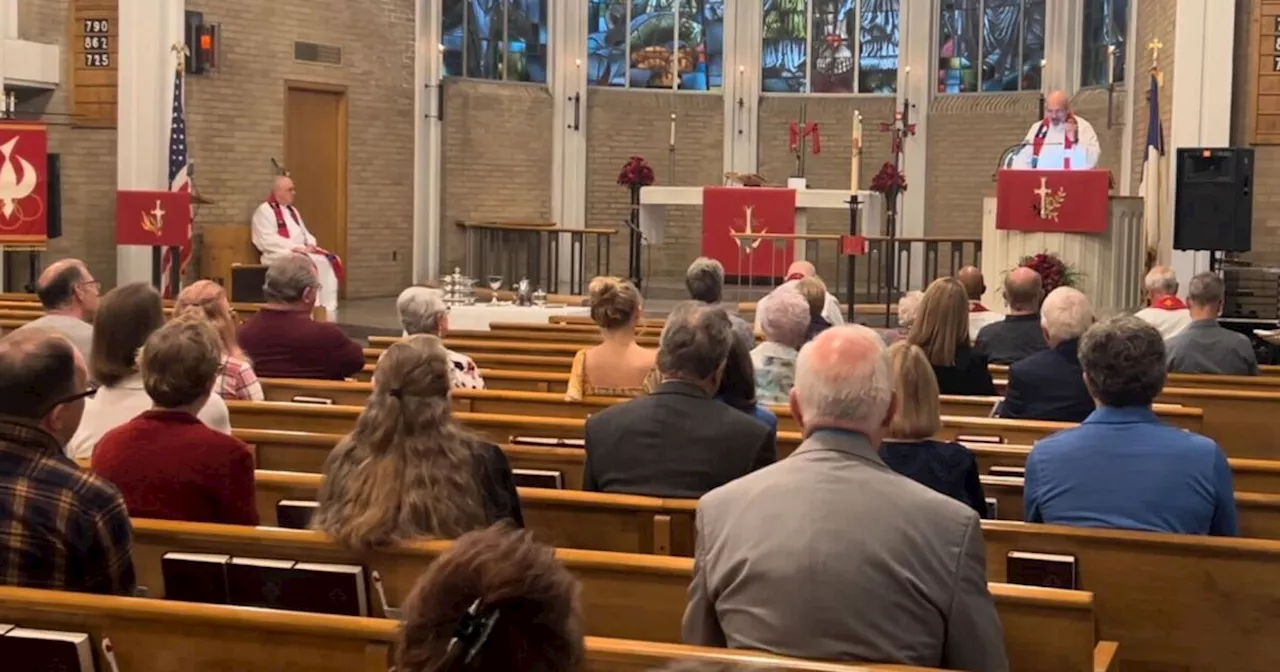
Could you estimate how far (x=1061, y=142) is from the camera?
38.8 feet

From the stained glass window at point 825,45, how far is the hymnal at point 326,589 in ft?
50.6

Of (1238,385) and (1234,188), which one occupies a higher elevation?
(1234,188)

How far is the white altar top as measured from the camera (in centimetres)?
1393

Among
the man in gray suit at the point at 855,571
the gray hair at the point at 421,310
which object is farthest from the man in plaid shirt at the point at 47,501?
the gray hair at the point at 421,310

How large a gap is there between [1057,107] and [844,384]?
969 cm

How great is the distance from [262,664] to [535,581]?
144 cm

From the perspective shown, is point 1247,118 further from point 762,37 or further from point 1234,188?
point 762,37

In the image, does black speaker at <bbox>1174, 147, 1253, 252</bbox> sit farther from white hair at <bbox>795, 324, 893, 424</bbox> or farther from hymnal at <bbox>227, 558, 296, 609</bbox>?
hymnal at <bbox>227, 558, 296, 609</bbox>

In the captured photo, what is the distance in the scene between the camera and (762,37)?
17.9 metres

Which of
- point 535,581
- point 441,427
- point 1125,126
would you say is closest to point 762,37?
point 1125,126

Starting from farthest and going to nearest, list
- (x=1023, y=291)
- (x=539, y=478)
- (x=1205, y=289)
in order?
1. (x=1205, y=289)
2. (x=1023, y=291)
3. (x=539, y=478)

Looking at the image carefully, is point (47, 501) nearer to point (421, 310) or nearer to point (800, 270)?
point (421, 310)

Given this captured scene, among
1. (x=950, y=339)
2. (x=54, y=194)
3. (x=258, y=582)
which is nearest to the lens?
(x=258, y=582)

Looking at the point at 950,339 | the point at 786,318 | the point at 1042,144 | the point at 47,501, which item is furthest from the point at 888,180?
the point at 47,501
